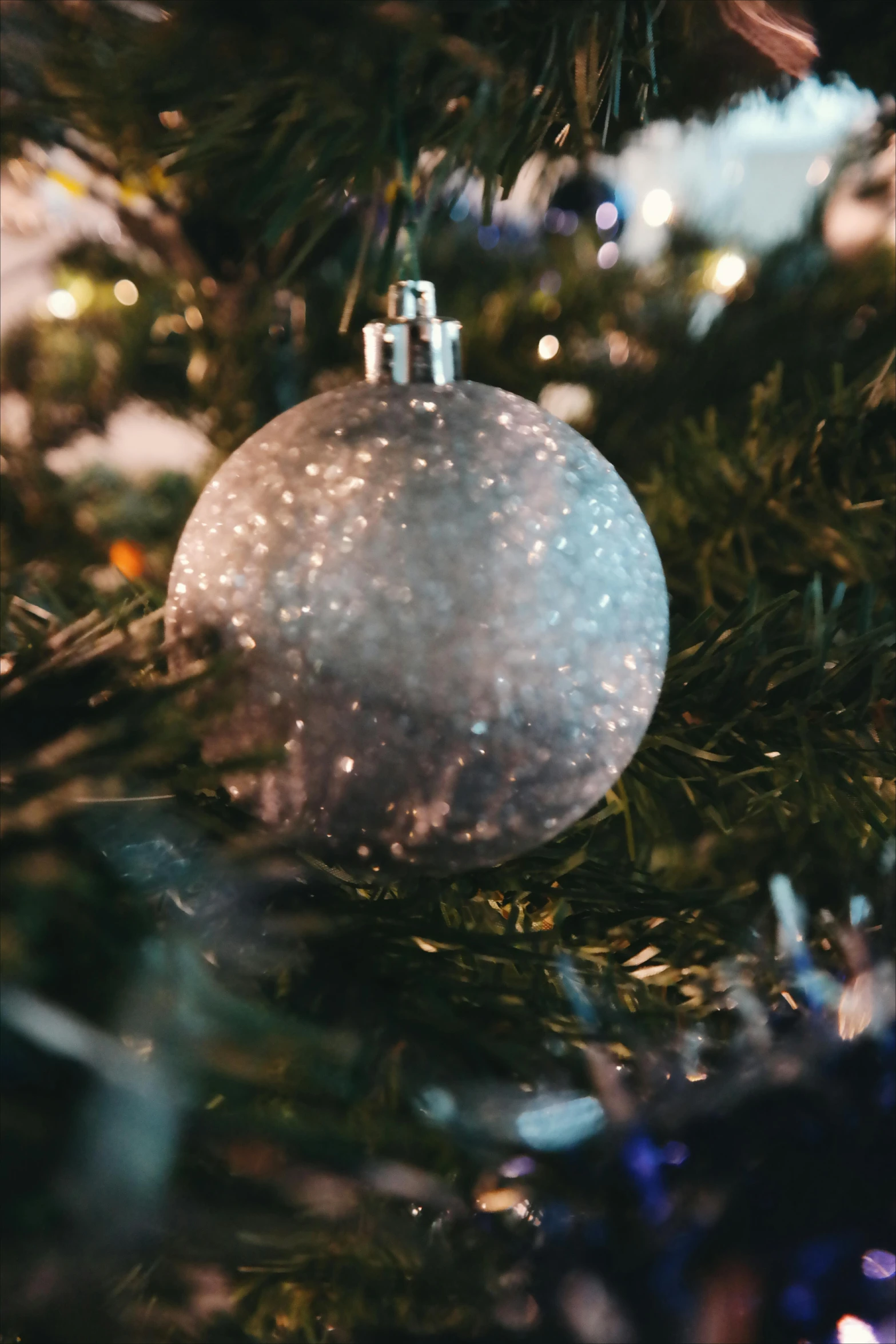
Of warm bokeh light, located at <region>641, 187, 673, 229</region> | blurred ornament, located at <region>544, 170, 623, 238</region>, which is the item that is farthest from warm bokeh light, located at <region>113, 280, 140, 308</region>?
warm bokeh light, located at <region>641, 187, 673, 229</region>

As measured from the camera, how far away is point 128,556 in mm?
650

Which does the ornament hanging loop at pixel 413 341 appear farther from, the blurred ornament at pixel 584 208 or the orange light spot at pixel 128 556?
the blurred ornament at pixel 584 208

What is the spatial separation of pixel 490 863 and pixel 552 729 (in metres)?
0.04

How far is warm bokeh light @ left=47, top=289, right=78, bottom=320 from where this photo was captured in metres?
0.78

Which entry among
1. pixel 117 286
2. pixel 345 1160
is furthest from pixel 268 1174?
pixel 117 286

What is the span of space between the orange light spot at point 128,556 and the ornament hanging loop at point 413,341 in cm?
38

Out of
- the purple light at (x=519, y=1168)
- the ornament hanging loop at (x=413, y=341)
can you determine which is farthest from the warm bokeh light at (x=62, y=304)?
the purple light at (x=519, y=1168)

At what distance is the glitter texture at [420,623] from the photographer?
221mm

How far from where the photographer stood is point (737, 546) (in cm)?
42

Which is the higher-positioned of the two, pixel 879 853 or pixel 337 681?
pixel 337 681

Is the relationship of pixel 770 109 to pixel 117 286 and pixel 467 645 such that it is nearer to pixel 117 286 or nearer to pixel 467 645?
pixel 467 645

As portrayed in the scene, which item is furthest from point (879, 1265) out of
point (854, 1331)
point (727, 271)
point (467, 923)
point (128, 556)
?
point (727, 271)

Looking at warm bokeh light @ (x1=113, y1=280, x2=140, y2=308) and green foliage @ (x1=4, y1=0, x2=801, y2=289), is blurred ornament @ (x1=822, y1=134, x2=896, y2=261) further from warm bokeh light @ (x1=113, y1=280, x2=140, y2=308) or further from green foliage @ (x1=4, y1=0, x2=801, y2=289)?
warm bokeh light @ (x1=113, y1=280, x2=140, y2=308)

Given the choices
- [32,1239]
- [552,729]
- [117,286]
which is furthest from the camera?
[117,286]
